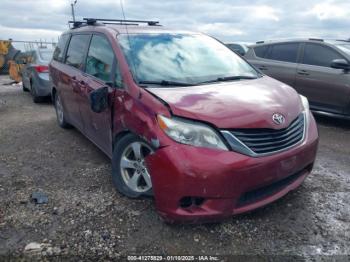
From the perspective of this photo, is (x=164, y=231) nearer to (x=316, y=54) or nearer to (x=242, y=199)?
(x=242, y=199)

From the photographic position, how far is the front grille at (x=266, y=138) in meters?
2.61

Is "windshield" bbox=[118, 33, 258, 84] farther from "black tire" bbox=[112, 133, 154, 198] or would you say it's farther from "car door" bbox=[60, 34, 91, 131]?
"car door" bbox=[60, 34, 91, 131]

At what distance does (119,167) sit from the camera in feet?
11.0

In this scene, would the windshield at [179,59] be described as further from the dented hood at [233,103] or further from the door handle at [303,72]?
the door handle at [303,72]

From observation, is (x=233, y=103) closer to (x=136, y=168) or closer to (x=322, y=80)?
(x=136, y=168)

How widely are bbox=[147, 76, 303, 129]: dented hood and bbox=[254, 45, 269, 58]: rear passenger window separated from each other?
13.5 ft

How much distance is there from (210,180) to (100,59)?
6.96 feet

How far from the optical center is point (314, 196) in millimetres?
3371

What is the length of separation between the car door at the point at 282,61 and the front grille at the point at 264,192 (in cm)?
390

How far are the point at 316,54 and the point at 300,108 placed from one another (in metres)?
3.58

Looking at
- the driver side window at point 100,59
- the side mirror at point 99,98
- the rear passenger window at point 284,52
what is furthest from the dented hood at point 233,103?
the rear passenger window at point 284,52

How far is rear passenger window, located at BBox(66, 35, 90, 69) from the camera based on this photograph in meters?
4.47

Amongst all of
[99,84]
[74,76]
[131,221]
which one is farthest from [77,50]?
[131,221]

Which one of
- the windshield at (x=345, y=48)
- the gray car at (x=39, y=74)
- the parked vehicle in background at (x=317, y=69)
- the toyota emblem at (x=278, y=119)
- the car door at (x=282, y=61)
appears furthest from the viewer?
the gray car at (x=39, y=74)
